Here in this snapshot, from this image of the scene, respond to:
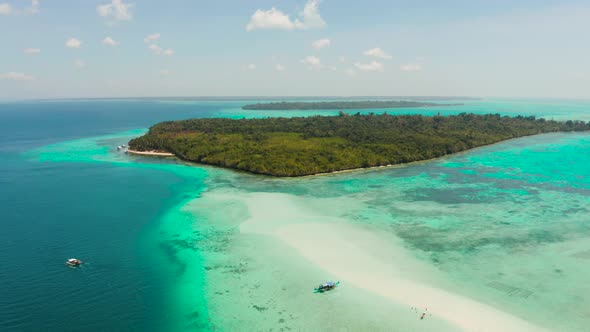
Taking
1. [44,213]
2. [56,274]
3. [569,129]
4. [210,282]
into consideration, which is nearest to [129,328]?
[210,282]

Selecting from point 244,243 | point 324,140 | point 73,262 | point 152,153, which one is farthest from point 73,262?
point 324,140

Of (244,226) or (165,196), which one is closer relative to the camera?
(244,226)

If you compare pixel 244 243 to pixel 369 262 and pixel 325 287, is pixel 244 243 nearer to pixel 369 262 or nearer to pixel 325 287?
pixel 325 287

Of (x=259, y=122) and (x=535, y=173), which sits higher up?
(x=259, y=122)

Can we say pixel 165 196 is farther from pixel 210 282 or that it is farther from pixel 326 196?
pixel 210 282

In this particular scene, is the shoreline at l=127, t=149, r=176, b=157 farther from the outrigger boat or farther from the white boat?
the outrigger boat

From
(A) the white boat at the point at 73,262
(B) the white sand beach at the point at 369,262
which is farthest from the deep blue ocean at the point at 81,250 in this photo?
(B) the white sand beach at the point at 369,262

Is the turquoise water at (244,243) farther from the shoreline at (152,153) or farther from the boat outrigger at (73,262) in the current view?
the shoreline at (152,153)
